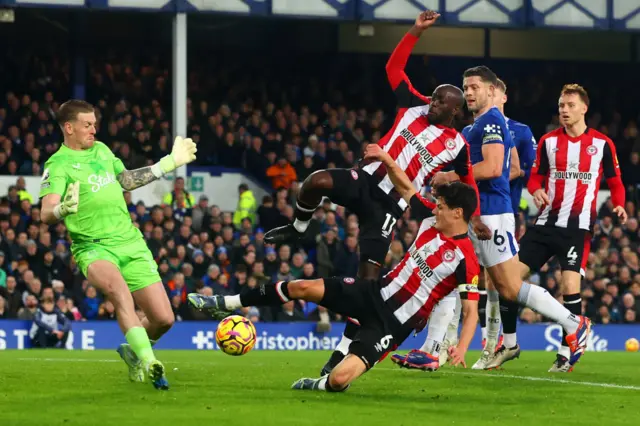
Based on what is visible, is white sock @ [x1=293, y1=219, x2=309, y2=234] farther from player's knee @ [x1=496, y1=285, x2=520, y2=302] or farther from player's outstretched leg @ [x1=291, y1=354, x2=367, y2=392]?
player's outstretched leg @ [x1=291, y1=354, x2=367, y2=392]

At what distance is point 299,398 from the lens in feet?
30.9

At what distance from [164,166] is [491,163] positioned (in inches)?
133

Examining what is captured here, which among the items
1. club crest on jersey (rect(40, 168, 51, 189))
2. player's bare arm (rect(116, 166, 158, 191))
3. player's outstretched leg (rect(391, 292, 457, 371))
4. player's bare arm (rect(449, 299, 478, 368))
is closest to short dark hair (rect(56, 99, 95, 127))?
club crest on jersey (rect(40, 168, 51, 189))

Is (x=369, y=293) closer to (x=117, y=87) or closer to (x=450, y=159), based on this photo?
(x=450, y=159)

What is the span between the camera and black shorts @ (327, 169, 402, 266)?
11.4m

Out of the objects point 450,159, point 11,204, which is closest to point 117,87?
point 11,204

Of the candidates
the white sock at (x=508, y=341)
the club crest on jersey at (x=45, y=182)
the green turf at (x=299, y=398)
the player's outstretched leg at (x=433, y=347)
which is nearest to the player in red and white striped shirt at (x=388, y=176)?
the player's outstretched leg at (x=433, y=347)

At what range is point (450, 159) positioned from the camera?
11.9 m

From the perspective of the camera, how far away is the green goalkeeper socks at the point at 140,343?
9.91 metres

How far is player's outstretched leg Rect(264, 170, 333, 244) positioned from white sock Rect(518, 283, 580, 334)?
83.3 inches

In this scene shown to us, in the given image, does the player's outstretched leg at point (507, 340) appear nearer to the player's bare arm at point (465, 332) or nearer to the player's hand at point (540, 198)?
the player's bare arm at point (465, 332)

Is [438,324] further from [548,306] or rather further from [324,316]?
[324,316]

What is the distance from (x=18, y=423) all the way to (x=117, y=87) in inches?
Result: 891

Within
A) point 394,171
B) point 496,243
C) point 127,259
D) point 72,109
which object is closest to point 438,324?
point 496,243
